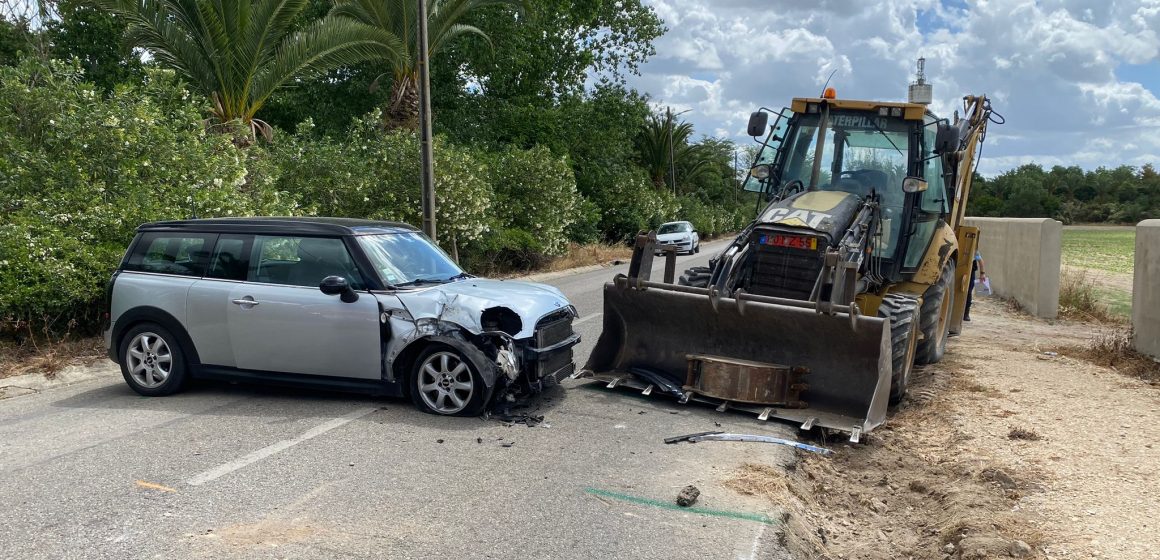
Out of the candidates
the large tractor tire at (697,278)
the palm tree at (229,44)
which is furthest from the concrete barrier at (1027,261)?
the palm tree at (229,44)

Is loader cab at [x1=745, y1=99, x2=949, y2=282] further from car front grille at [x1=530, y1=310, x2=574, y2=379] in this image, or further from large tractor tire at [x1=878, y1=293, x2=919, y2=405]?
car front grille at [x1=530, y1=310, x2=574, y2=379]

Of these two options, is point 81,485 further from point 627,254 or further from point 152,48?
point 627,254

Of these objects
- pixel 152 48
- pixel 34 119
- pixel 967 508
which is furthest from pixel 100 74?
pixel 967 508

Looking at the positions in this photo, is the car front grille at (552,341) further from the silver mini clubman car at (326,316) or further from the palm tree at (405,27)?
the palm tree at (405,27)

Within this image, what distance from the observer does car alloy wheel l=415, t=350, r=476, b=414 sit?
7.07m

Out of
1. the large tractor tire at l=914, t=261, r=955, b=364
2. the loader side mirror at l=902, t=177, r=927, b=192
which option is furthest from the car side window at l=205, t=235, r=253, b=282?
the large tractor tire at l=914, t=261, r=955, b=364

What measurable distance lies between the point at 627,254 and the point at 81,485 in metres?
31.0

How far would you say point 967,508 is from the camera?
5309mm

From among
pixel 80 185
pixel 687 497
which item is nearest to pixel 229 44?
pixel 80 185

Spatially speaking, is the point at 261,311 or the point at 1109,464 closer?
the point at 1109,464

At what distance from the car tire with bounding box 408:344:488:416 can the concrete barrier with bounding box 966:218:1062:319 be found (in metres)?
11.8

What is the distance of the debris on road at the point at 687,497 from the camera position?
16.9 ft

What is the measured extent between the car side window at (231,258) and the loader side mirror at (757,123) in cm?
511

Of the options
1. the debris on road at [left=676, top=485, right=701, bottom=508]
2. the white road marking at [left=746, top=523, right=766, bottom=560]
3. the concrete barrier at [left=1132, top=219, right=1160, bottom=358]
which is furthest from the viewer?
the concrete barrier at [left=1132, top=219, right=1160, bottom=358]
